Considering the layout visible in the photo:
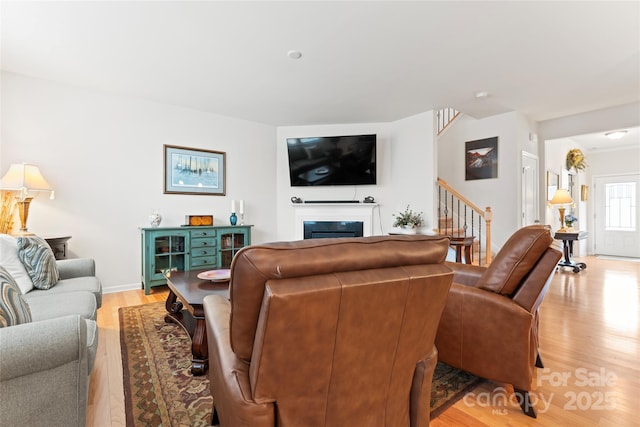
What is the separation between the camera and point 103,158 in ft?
12.0

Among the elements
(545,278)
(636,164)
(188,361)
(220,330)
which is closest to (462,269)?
(545,278)

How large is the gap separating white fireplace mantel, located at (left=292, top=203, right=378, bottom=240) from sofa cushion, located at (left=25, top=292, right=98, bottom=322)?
3386 millimetres

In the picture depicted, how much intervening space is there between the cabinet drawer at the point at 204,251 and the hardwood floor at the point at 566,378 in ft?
2.98

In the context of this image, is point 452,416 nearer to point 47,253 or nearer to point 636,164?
point 47,253

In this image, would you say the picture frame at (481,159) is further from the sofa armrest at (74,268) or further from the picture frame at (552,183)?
the sofa armrest at (74,268)

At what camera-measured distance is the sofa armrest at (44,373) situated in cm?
93

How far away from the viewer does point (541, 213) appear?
5.28 meters

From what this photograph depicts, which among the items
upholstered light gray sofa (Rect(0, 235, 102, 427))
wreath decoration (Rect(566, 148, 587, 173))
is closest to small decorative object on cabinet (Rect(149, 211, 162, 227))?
upholstered light gray sofa (Rect(0, 235, 102, 427))

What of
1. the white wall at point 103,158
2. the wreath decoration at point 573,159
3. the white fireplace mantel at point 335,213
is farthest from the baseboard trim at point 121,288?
the wreath decoration at point 573,159

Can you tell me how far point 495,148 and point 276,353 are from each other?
5.35m

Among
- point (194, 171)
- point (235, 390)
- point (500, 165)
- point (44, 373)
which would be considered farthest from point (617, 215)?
point (44, 373)

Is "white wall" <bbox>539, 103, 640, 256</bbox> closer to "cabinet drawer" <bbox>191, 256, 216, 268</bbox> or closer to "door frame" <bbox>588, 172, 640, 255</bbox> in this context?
"door frame" <bbox>588, 172, 640, 255</bbox>

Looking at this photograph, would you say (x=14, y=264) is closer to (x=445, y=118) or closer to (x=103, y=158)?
(x=103, y=158)

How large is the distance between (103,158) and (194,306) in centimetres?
294
